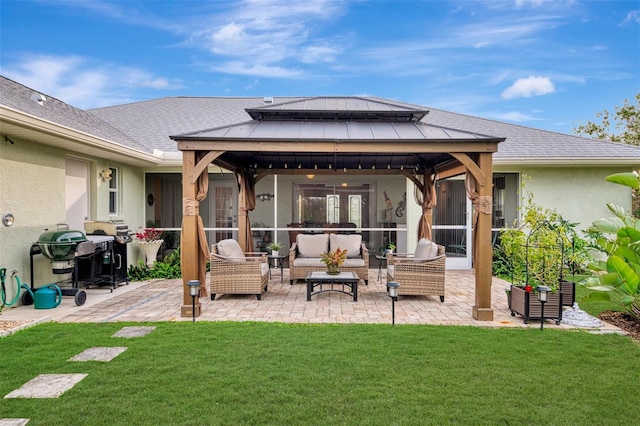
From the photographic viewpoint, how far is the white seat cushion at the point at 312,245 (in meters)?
9.74

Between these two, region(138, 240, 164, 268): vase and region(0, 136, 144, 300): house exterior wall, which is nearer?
region(0, 136, 144, 300): house exterior wall

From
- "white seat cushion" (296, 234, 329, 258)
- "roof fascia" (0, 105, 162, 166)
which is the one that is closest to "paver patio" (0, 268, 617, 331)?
"white seat cushion" (296, 234, 329, 258)

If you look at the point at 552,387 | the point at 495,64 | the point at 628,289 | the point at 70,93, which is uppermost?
the point at 495,64

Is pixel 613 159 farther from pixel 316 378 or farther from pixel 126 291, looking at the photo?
pixel 126 291

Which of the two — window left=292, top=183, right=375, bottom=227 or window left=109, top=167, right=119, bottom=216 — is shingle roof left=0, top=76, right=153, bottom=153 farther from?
window left=292, top=183, right=375, bottom=227

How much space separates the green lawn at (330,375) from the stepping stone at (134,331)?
0.46 ft

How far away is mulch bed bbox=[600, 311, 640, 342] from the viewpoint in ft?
19.1

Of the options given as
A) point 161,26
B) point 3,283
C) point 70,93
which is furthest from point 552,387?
point 70,93

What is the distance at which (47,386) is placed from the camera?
154 inches

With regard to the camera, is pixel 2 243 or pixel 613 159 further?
pixel 613 159

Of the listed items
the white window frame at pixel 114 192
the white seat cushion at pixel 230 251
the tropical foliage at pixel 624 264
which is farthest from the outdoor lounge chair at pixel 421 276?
the white window frame at pixel 114 192

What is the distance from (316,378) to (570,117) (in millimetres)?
27119

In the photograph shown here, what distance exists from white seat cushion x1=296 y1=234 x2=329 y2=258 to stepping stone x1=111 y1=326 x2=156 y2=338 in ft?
14.3

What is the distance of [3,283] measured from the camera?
6793mm
